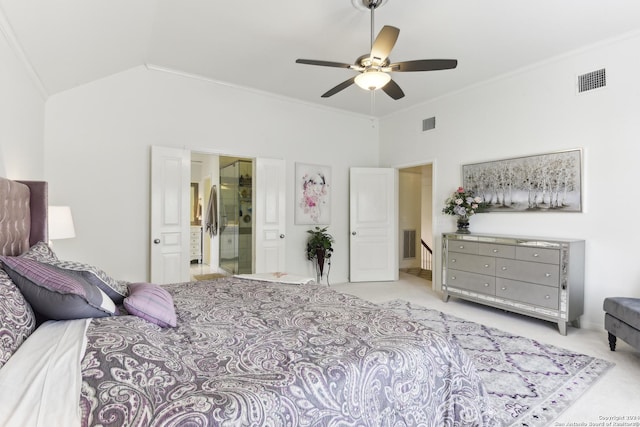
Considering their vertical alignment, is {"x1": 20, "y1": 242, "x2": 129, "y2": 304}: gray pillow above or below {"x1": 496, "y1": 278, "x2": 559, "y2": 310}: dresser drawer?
above

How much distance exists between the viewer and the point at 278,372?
1.08m

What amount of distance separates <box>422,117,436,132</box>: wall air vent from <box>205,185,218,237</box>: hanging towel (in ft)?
13.1

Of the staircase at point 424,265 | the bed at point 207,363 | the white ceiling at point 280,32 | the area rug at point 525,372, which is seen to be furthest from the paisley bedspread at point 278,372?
the staircase at point 424,265

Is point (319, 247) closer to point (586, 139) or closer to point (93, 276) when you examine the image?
point (586, 139)

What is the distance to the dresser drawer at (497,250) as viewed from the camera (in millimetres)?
3598

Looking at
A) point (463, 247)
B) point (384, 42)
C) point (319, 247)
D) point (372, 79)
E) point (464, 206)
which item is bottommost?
point (319, 247)

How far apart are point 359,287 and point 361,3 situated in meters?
3.84

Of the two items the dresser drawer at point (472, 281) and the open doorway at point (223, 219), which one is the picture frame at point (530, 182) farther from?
the open doorway at point (223, 219)

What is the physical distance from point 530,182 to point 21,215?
4.75 meters

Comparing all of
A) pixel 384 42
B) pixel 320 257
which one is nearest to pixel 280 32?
pixel 384 42

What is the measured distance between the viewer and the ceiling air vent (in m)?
3.29

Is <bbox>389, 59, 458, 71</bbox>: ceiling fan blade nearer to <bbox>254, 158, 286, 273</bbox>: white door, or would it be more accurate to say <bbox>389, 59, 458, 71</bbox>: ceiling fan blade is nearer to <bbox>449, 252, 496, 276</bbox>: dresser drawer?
<bbox>449, 252, 496, 276</bbox>: dresser drawer

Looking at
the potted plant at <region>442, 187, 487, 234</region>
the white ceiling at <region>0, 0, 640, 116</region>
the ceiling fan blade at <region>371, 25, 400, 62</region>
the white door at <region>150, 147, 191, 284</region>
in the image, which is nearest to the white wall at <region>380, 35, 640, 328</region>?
the potted plant at <region>442, 187, 487, 234</region>

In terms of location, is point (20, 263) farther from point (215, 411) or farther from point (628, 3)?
point (628, 3)
